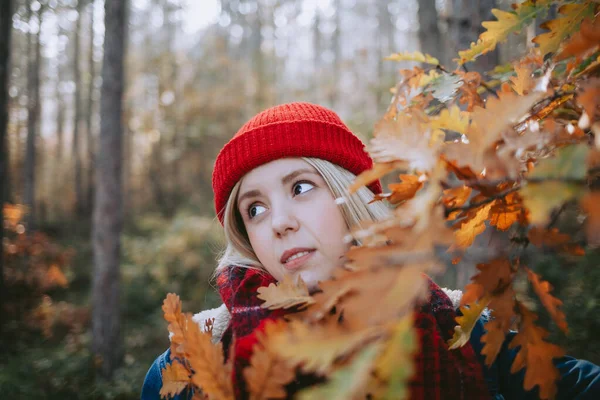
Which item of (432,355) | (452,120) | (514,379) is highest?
(452,120)

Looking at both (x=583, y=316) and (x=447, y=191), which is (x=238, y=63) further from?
(x=447, y=191)

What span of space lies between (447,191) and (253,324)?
0.71m

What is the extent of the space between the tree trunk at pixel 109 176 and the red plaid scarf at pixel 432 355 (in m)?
4.22

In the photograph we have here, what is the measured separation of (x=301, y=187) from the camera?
1.37m

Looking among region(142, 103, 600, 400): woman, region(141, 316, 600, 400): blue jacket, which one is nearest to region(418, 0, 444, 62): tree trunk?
region(142, 103, 600, 400): woman

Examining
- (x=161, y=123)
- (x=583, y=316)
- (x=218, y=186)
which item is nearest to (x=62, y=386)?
(x=218, y=186)

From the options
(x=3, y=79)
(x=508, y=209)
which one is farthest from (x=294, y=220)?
(x=3, y=79)

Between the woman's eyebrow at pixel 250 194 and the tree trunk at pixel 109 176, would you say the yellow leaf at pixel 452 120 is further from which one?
the tree trunk at pixel 109 176

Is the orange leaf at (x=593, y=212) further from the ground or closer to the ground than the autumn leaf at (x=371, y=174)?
closer to the ground

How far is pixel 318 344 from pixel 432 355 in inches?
28.4

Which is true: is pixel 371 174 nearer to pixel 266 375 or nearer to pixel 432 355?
pixel 266 375

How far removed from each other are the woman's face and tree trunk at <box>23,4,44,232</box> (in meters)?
10.9

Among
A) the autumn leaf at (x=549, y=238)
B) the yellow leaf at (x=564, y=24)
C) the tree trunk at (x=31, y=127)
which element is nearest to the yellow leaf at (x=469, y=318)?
the autumn leaf at (x=549, y=238)

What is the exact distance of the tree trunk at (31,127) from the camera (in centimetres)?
1067
